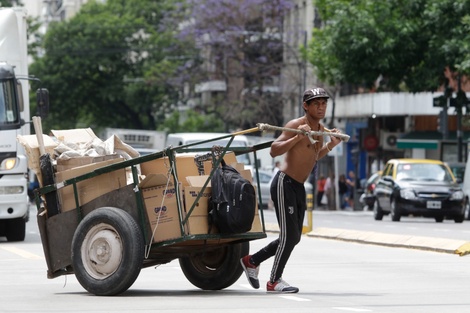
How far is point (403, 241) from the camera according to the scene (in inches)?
862

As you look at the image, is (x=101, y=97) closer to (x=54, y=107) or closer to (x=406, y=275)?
(x=54, y=107)

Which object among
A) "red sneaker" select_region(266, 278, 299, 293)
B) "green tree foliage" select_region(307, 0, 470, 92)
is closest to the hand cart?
"red sneaker" select_region(266, 278, 299, 293)

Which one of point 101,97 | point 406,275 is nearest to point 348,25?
point 406,275

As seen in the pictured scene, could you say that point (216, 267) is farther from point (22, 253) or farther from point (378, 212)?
point (378, 212)

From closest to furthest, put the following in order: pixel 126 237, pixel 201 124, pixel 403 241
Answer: pixel 126 237, pixel 403 241, pixel 201 124

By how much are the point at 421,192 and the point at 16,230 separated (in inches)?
572

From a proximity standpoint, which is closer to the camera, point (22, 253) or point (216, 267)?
point (216, 267)

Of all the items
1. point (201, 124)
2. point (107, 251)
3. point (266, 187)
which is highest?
point (107, 251)

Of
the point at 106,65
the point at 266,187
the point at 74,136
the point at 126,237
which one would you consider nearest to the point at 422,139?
the point at 266,187

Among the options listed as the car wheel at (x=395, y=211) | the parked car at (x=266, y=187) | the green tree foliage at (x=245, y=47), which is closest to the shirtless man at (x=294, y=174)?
the car wheel at (x=395, y=211)

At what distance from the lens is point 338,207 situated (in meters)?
58.2

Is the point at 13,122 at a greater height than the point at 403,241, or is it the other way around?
the point at 13,122

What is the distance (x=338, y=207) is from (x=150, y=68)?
25.3 m

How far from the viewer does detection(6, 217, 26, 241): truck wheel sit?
979 inches
